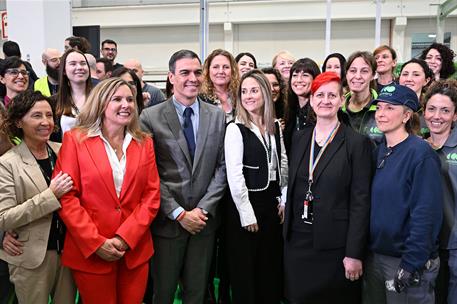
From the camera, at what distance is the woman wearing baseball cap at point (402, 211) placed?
2.06m

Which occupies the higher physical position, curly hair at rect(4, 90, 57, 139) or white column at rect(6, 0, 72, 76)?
white column at rect(6, 0, 72, 76)

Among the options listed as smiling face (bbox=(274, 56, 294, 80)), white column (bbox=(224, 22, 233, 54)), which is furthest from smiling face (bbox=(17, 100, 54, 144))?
white column (bbox=(224, 22, 233, 54))

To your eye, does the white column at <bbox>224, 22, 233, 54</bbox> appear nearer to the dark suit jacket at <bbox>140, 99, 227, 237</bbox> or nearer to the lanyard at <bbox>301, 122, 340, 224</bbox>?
the dark suit jacket at <bbox>140, 99, 227, 237</bbox>

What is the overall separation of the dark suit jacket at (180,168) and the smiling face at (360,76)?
123 centimetres

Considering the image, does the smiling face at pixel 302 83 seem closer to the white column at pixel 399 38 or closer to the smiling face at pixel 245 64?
the smiling face at pixel 245 64

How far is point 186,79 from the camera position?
8.55 ft

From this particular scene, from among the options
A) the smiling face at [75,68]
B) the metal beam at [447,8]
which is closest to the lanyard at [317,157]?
the smiling face at [75,68]

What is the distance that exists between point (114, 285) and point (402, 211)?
165cm

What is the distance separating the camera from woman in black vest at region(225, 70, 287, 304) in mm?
2594

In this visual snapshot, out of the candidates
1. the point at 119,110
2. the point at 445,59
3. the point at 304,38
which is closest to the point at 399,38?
the point at 304,38

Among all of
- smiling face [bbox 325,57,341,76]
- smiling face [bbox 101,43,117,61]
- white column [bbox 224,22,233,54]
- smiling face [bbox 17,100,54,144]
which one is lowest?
smiling face [bbox 17,100,54,144]

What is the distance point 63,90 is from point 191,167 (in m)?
1.36

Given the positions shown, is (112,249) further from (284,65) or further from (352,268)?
(284,65)

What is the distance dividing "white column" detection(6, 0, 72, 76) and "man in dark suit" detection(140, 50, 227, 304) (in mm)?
5009
